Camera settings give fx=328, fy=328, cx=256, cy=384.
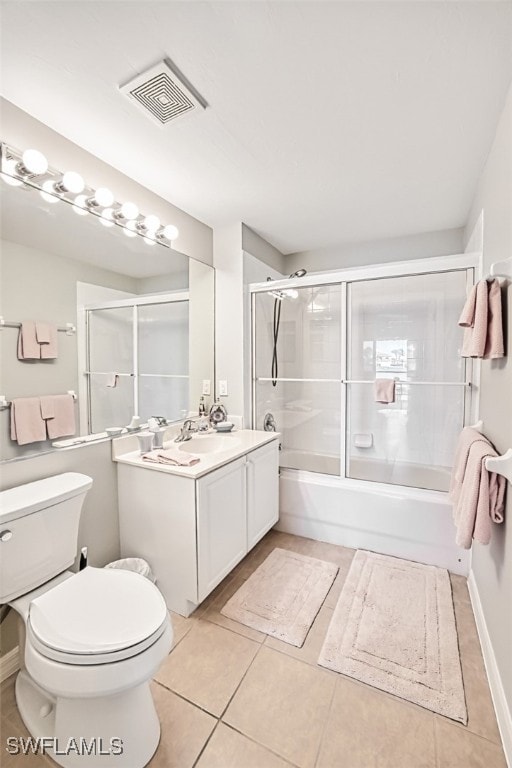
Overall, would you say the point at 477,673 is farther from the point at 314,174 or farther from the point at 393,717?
the point at 314,174

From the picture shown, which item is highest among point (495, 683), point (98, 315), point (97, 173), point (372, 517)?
point (97, 173)

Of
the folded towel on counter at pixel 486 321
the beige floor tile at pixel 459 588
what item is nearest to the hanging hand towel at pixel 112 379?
the folded towel on counter at pixel 486 321

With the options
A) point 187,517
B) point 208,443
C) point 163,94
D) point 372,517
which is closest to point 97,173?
point 163,94

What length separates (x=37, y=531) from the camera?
1.32 m

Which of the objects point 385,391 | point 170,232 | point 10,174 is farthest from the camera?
point 385,391

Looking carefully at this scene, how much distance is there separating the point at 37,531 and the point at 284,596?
1.35m

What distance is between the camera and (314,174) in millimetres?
1901

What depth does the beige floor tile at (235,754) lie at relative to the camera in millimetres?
1099

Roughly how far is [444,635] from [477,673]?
0.19 m

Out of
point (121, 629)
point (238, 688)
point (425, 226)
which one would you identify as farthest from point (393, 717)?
point (425, 226)

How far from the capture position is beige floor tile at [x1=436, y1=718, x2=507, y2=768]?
1.10 meters

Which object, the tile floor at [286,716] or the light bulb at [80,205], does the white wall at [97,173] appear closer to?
the light bulb at [80,205]

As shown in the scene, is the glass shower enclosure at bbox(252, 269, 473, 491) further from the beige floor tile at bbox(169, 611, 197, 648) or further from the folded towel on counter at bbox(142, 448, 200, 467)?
the beige floor tile at bbox(169, 611, 197, 648)

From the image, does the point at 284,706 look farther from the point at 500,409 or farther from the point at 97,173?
the point at 97,173
